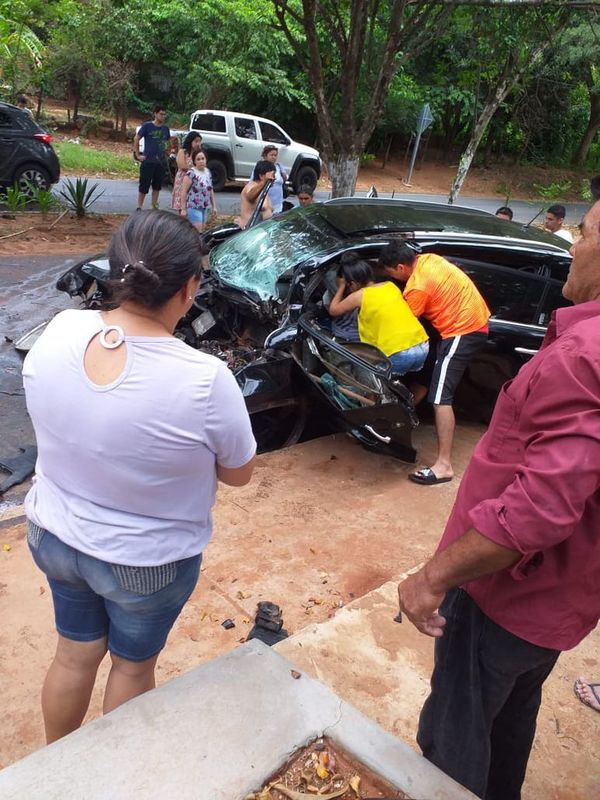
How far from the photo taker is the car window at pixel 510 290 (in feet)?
17.3

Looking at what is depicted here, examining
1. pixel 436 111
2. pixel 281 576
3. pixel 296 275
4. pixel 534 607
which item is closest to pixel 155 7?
pixel 436 111

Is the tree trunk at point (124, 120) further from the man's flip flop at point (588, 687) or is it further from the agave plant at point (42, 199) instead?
the man's flip flop at point (588, 687)

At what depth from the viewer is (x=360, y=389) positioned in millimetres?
4289

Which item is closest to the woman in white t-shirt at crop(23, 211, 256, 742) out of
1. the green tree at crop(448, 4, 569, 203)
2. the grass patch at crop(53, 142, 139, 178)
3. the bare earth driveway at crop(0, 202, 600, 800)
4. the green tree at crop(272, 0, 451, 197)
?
the bare earth driveway at crop(0, 202, 600, 800)

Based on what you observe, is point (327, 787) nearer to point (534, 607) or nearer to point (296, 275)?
point (534, 607)

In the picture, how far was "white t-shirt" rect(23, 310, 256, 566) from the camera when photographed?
62.2 inches

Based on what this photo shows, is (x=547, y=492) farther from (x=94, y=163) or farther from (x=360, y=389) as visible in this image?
(x=94, y=163)

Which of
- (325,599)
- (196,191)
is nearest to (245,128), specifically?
(196,191)

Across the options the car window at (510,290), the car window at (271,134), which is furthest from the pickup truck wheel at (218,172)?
the car window at (510,290)

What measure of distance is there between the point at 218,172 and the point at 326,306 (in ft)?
42.5

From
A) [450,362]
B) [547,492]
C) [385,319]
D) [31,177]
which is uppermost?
[547,492]

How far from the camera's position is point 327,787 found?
164cm

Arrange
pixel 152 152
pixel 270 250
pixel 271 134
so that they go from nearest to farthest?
pixel 270 250 < pixel 152 152 < pixel 271 134

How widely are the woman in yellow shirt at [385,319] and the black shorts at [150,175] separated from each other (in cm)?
839
